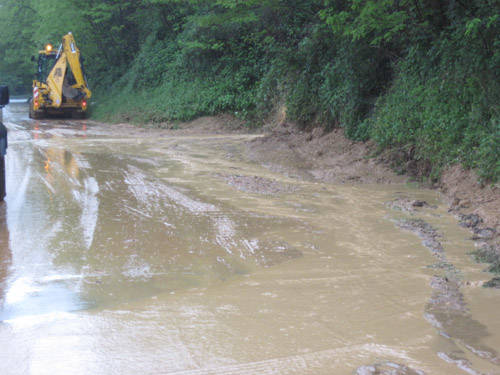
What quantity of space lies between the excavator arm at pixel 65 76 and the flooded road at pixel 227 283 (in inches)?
660

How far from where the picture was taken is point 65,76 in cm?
2511

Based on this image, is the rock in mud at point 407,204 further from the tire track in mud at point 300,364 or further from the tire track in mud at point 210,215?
the tire track in mud at point 300,364

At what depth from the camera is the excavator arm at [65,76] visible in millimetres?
24328

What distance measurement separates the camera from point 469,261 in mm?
5340

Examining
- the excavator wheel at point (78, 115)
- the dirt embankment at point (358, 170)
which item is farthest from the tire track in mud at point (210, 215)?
the excavator wheel at point (78, 115)

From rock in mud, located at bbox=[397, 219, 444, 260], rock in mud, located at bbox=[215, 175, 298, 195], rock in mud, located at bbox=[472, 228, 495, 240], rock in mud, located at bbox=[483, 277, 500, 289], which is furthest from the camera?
rock in mud, located at bbox=[215, 175, 298, 195]

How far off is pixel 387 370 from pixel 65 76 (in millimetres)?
24806

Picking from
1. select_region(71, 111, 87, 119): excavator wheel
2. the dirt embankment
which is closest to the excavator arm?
select_region(71, 111, 87, 119): excavator wheel

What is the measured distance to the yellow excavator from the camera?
24.4 m

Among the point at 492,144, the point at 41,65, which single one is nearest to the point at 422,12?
the point at 492,144

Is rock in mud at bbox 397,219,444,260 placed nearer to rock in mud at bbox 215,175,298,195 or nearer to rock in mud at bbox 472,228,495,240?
rock in mud at bbox 472,228,495,240

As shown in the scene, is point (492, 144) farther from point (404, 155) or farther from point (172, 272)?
point (172, 272)

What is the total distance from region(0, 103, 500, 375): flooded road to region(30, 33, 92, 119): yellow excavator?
16.8 metres

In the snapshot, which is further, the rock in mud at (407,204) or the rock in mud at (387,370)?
the rock in mud at (407,204)
